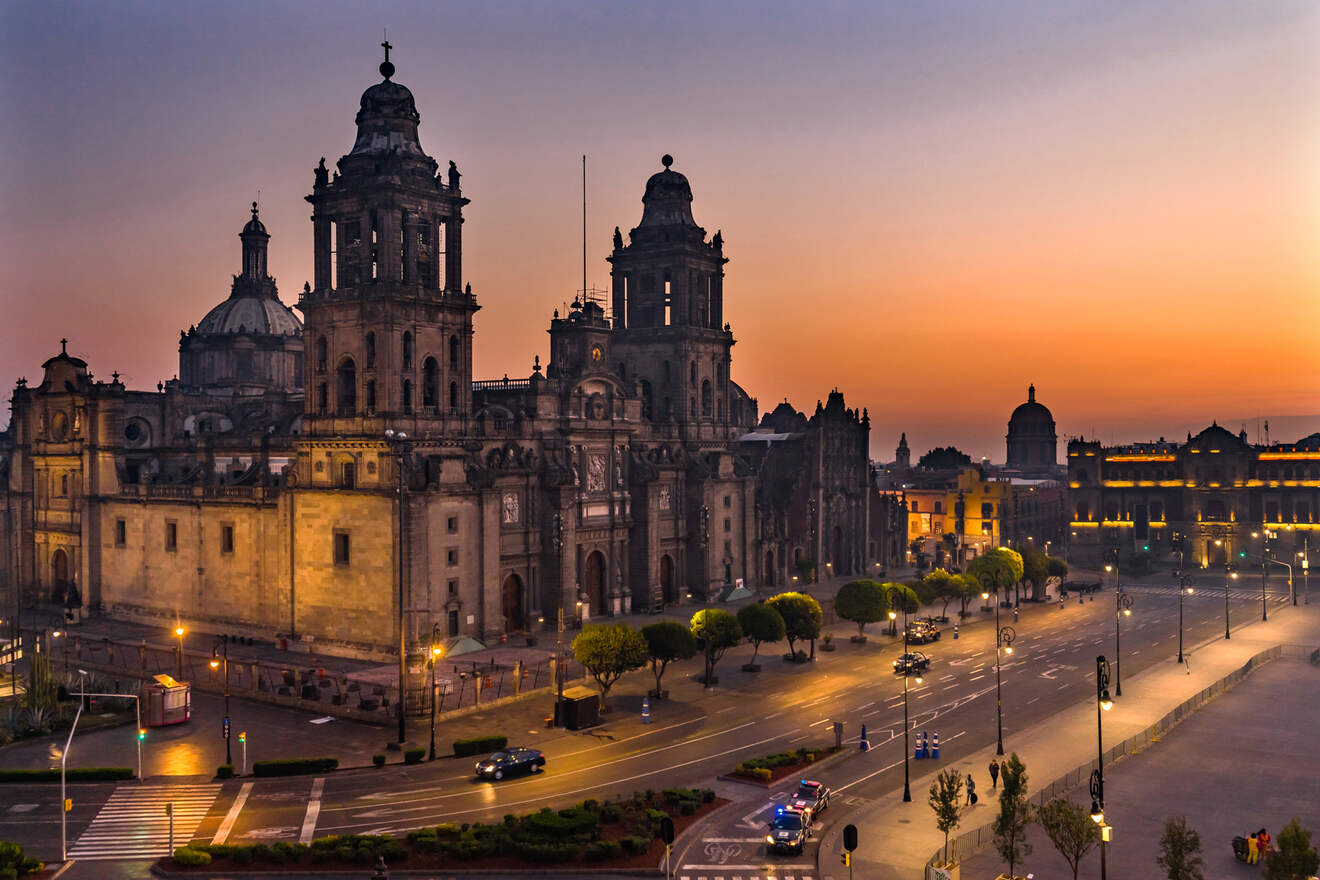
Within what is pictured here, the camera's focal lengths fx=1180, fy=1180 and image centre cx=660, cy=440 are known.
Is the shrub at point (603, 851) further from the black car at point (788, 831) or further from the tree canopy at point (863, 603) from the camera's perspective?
the tree canopy at point (863, 603)

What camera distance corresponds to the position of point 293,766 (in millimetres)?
A: 54469

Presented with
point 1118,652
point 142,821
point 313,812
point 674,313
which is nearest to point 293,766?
point 313,812

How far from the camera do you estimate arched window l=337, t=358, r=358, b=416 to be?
3354 inches

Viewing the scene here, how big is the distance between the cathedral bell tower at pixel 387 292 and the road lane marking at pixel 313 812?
109ft

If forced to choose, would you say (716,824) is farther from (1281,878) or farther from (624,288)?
(624,288)

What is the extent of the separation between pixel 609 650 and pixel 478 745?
34.6 ft

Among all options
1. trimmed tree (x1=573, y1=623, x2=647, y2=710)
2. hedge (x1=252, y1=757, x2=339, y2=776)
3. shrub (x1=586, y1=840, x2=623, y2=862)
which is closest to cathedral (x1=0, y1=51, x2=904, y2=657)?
trimmed tree (x1=573, y1=623, x2=647, y2=710)

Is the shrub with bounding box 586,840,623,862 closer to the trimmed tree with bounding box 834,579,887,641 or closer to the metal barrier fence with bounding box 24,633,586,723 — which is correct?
the metal barrier fence with bounding box 24,633,586,723

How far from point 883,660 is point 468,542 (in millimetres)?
30560

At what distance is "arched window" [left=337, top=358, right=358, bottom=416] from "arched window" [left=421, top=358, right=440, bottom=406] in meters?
4.95

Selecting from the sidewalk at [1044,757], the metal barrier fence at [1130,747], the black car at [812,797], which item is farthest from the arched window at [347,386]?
the metal barrier fence at [1130,747]

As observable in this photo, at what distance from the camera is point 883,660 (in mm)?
83688

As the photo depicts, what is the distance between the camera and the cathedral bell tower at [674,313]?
116000 mm

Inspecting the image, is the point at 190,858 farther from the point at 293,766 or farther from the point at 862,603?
the point at 862,603
